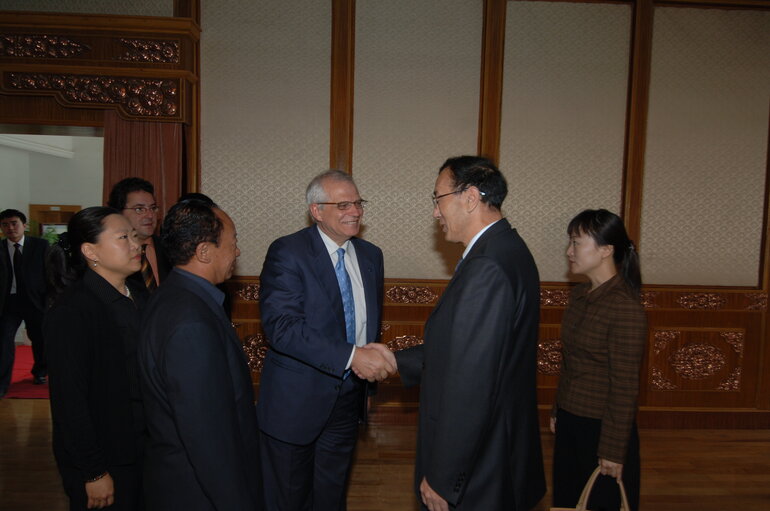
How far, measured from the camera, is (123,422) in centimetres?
182

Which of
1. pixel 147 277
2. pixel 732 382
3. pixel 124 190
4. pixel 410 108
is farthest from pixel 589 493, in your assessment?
pixel 732 382

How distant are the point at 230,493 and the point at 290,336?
898 mm

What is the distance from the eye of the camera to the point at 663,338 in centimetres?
427

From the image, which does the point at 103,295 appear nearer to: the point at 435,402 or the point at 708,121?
the point at 435,402

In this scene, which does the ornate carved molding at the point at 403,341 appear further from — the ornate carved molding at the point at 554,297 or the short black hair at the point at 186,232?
the short black hair at the point at 186,232

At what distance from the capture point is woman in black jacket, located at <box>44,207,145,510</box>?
169 cm

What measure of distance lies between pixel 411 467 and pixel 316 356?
1.67 metres

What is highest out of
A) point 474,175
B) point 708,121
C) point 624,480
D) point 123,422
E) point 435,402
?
point 708,121

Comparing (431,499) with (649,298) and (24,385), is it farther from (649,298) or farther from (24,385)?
(24,385)

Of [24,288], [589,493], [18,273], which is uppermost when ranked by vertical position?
[18,273]

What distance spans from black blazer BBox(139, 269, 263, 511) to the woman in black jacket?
1.31ft

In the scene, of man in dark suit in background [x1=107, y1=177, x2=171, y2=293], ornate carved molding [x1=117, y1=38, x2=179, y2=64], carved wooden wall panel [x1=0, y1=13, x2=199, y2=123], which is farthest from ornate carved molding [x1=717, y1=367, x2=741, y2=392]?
ornate carved molding [x1=117, y1=38, x2=179, y2=64]

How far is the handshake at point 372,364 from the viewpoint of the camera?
2.16 m

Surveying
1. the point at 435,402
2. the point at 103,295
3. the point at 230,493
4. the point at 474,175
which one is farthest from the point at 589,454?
the point at 103,295
